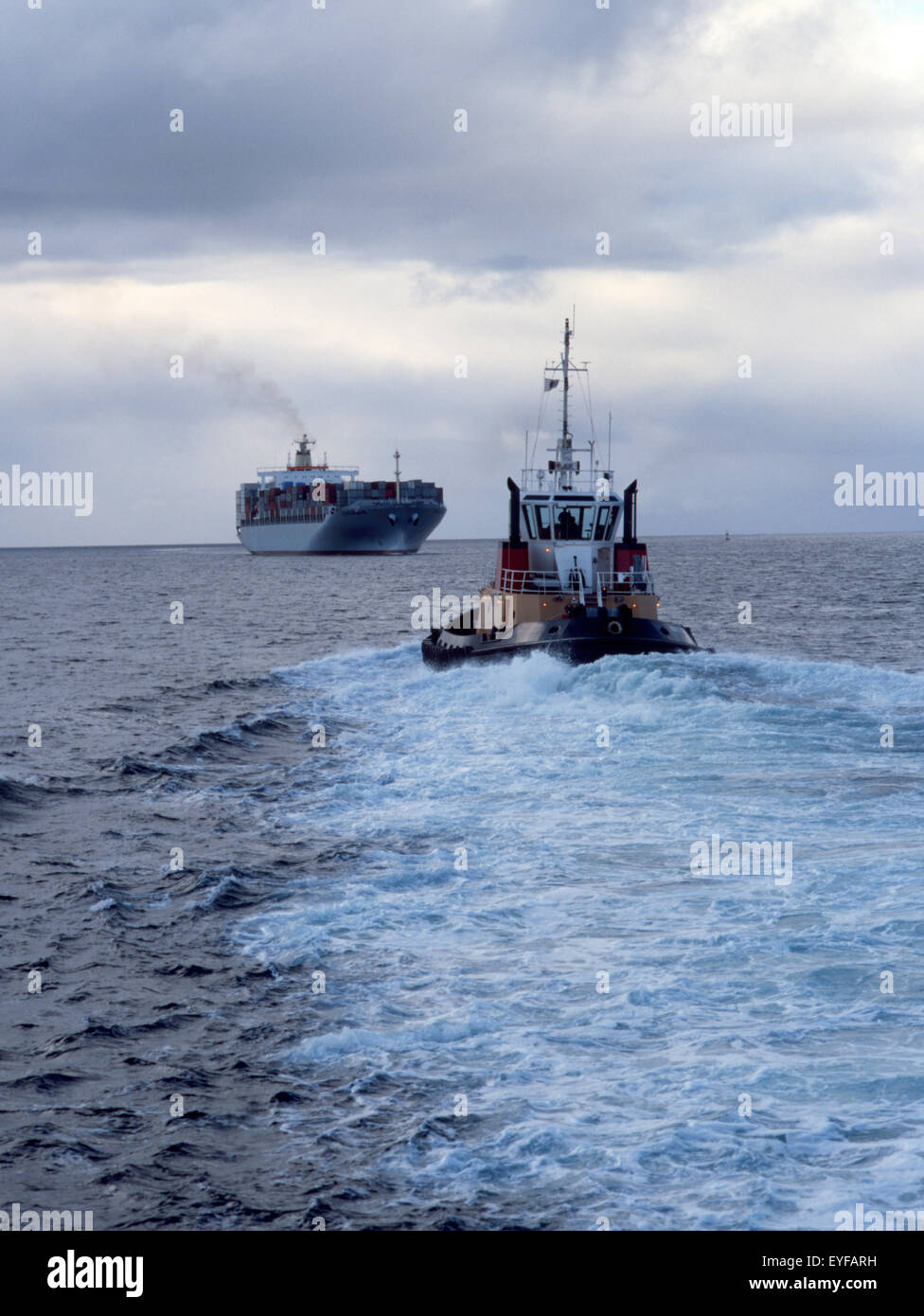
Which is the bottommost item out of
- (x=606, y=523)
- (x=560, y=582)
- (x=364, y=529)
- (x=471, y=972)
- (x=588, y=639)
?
(x=471, y=972)

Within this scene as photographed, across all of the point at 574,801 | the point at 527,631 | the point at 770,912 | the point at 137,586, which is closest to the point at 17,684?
the point at 527,631

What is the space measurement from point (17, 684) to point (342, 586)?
2702 inches

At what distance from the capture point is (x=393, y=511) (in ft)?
556

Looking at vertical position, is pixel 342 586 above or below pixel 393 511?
below

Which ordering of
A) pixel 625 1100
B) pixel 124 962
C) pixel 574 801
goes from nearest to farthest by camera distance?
pixel 625 1100 < pixel 124 962 < pixel 574 801

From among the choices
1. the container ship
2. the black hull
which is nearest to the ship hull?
the container ship

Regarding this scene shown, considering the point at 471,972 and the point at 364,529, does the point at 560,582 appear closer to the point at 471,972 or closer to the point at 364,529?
the point at 471,972

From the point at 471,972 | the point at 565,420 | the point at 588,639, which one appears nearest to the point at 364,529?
the point at 565,420

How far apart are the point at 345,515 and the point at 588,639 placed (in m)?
139

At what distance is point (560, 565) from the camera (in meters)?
35.7

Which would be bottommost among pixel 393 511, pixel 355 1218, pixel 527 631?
pixel 355 1218

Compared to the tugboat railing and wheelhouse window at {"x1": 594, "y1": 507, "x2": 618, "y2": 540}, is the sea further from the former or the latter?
wheelhouse window at {"x1": 594, "y1": 507, "x2": 618, "y2": 540}

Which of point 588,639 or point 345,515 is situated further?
point 345,515
